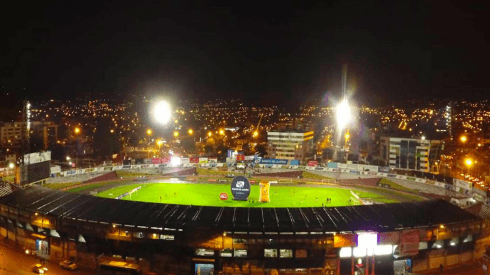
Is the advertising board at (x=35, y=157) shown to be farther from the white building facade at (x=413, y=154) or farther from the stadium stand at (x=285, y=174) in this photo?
the white building facade at (x=413, y=154)

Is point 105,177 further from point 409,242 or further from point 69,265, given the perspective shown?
point 409,242

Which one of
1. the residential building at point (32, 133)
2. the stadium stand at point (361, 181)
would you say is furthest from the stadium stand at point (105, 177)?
the residential building at point (32, 133)

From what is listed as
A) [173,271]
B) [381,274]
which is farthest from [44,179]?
[381,274]

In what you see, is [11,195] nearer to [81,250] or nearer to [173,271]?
[81,250]

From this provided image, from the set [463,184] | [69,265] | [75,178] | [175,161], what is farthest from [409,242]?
[75,178]

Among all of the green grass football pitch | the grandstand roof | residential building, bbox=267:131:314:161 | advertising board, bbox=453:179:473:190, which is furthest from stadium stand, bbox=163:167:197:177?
residential building, bbox=267:131:314:161
